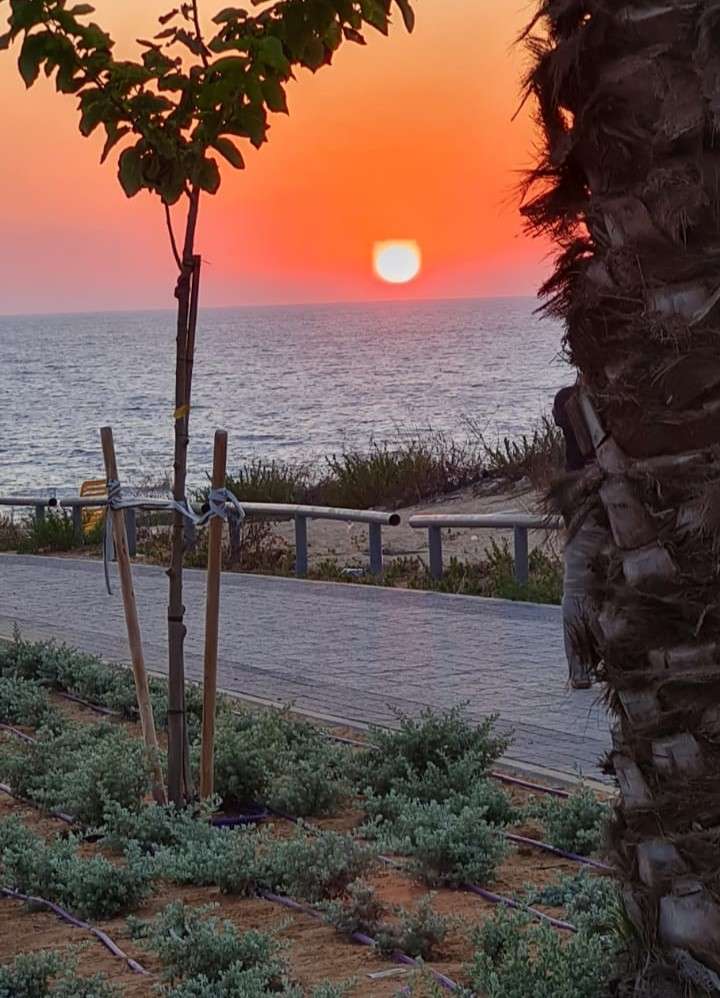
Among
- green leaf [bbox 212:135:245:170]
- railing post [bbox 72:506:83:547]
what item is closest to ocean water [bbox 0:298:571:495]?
green leaf [bbox 212:135:245:170]

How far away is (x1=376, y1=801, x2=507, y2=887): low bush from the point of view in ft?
17.2

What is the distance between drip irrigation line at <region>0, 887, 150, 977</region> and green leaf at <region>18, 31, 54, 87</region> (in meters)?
2.76

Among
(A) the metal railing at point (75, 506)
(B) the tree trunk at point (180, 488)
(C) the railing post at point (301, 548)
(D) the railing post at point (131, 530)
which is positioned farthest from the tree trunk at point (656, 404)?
(D) the railing post at point (131, 530)

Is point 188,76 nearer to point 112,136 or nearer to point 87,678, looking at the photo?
point 112,136

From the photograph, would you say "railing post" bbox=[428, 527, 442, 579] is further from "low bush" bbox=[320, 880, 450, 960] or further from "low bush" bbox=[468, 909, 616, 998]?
"low bush" bbox=[468, 909, 616, 998]

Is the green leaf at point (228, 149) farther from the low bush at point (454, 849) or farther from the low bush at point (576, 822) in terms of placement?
the low bush at point (576, 822)

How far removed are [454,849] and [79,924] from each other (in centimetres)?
126

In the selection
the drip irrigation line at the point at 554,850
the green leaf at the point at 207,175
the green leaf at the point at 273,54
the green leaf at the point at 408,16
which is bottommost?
the drip irrigation line at the point at 554,850

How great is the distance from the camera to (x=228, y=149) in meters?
5.53

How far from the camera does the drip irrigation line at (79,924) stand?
4516 millimetres

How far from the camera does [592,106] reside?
2.82 meters

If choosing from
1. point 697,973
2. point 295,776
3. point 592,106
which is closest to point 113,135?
point 295,776

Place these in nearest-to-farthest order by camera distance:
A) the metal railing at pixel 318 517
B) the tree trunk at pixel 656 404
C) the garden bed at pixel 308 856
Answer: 1. the tree trunk at pixel 656 404
2. the garden bed at pixel 308 856
3. the metal railing at pixel 318 517

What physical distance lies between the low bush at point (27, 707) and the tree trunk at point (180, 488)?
83.8 inches
